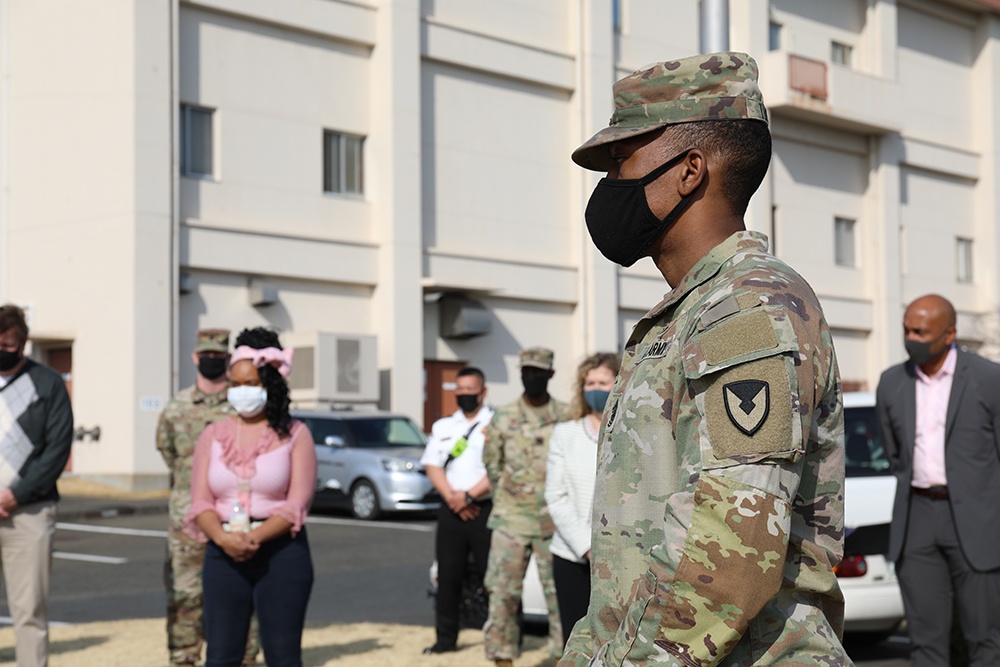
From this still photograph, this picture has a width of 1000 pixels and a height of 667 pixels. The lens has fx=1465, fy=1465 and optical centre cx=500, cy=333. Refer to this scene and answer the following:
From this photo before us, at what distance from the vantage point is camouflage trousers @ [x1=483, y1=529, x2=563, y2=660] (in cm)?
939

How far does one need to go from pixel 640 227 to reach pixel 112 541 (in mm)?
17072

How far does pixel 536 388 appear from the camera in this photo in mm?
9898

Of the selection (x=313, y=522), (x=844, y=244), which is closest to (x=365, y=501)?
(x=313, y=522)

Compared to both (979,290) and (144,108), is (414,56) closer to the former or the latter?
(144,108)

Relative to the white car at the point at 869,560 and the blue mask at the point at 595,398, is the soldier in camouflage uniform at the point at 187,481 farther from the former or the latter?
the white car at the point at 869,560

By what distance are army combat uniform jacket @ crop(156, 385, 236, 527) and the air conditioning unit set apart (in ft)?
53.1

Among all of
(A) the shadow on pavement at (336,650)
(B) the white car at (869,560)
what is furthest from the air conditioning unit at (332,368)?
(B) the white car at (869,560)

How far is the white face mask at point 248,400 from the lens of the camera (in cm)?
729

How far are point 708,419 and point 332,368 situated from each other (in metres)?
23.9

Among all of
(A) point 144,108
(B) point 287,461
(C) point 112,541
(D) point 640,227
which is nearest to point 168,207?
(A) point 144,108

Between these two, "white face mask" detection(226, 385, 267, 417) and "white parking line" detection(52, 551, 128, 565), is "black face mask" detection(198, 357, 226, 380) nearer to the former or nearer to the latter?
"white face mask" detection(226, 385, 267, 417)

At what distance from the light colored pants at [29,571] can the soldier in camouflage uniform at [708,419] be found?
5971 mm

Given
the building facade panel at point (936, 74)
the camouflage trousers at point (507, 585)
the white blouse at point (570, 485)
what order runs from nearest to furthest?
the white blouse at point (570, 485) → the camouflage trousers at point (507, 585) → the building facade panel at point (936, 74)

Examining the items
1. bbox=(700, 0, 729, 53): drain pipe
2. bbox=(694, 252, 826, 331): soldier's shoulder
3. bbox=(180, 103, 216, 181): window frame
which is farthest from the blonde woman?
bbox=(180, 103, 216, 181): window frame
